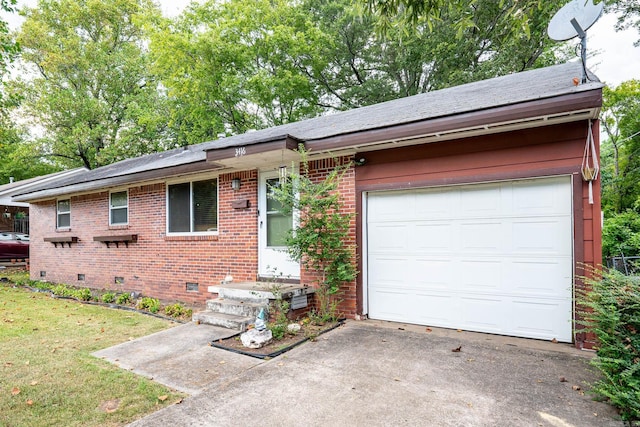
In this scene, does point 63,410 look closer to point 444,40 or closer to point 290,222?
point 290,222

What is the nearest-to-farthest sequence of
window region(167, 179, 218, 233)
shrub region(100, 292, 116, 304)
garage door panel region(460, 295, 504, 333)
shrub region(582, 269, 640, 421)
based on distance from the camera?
shrub region(582, 269, 640, 421), garage door panel region(460, 295, 504, 333), window region(167, 179, 218, 233), shrub region(100, 292, 116, 304)

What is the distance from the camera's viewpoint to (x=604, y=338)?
112 inches

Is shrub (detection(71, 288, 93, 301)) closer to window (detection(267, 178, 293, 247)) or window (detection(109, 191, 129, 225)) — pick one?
window (detection(109, 191, 129, 225))

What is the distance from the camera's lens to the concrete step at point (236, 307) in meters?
5.21

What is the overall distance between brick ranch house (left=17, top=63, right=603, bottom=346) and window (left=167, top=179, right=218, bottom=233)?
31 millimetres

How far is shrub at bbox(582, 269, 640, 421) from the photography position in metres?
2.55

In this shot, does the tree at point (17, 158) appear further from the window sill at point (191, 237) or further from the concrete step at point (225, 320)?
the concrete step at point (225, 320)

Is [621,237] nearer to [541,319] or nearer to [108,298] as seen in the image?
[541,319]

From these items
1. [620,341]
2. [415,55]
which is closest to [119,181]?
[620,341]

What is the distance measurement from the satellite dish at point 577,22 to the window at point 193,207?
20.0 ft

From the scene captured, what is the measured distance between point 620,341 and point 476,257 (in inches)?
80.1

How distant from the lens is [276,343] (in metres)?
4.46

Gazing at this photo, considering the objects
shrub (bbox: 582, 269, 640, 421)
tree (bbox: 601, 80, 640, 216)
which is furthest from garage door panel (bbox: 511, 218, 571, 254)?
tree (bbox: 601, 80, 640, 216)

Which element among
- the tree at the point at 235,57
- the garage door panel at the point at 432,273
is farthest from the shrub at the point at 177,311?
the tree at the point at 235,57
